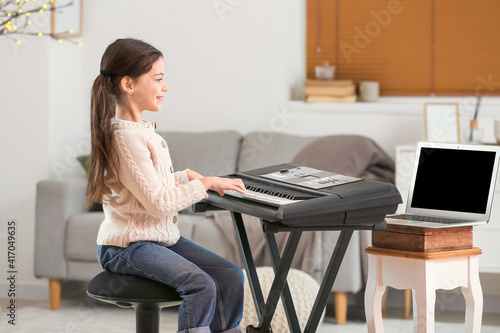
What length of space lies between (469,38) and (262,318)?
2285 millimetres

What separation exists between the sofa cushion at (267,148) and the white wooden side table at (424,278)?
1.66 metres

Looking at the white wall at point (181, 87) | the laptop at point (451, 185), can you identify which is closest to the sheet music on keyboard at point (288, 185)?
the laptop at point (451, 185)

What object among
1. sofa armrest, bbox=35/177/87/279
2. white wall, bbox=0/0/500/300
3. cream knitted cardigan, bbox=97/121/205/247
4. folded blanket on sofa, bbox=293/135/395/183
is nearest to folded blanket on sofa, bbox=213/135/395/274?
folded blanket on sofa, bbox=293/135/395/183

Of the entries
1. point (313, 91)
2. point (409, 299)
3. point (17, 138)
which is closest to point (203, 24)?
point (313, 91)

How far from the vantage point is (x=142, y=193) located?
2.04 meters

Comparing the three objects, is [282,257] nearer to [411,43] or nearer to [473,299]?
[473,299]

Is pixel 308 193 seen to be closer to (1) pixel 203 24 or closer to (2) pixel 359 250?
(2) pixel 359 250

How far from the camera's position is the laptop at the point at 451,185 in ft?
7.73

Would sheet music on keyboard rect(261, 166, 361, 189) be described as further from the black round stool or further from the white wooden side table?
the black round stool

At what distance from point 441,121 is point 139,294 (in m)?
2.23

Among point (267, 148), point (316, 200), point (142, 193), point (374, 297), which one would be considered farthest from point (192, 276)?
point (267, 148)

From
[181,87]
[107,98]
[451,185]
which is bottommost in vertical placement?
[451,185]

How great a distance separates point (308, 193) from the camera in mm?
2064

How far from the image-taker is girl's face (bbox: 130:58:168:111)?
2.15 m
